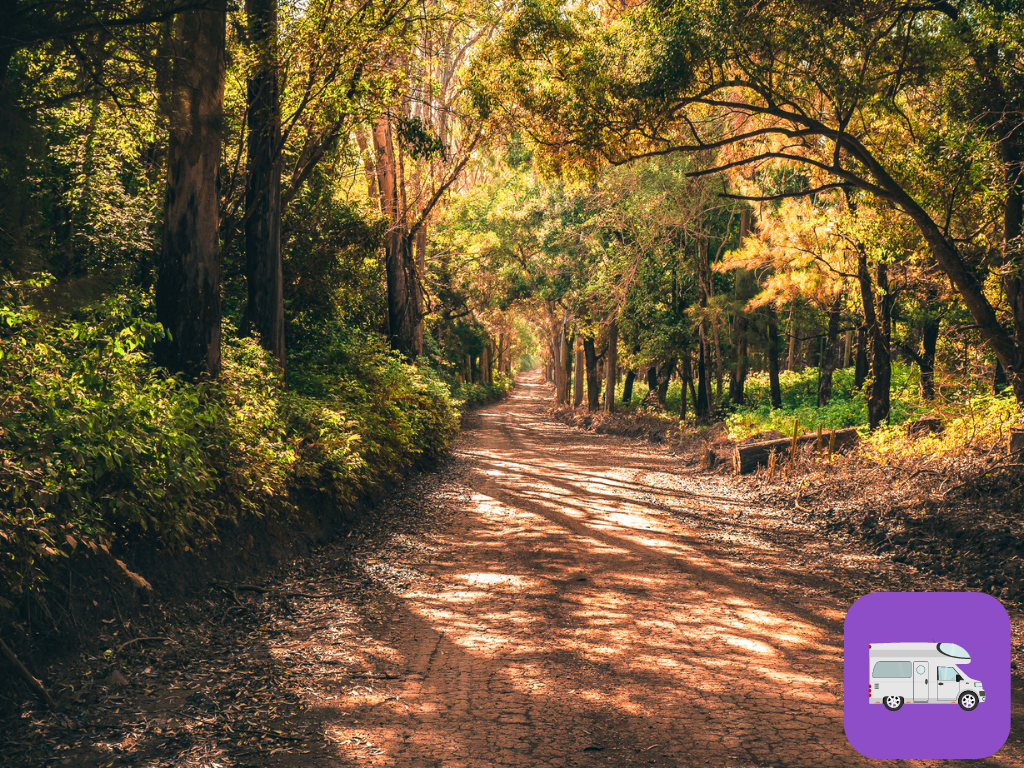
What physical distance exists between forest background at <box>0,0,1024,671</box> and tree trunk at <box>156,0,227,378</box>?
0.12 ft

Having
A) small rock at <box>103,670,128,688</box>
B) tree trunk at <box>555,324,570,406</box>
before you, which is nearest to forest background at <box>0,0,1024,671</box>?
small rock at <box>103,670,128,688</box>

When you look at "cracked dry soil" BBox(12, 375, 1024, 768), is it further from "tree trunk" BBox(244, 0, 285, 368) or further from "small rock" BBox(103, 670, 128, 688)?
"tree trunk" BBox(244, 0, 285, 368)

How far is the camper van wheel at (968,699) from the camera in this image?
11.2 feet

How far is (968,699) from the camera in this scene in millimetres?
3414

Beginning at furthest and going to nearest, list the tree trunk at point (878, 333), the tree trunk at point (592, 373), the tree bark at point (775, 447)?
the tree trunk at point (592, 373), the tree trunk at point (878, 333), the tree bark at point (775, 447)

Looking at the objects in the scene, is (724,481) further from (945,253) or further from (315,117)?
(315,117)

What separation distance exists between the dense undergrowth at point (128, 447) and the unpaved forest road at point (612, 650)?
1935 millimetres

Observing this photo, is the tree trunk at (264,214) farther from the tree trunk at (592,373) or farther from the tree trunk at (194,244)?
the tree trunk at (592,373)

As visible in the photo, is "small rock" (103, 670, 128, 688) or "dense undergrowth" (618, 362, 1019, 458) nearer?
"small rock" (103, 670, 128, 688)

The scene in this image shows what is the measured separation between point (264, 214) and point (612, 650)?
10519 millimetres

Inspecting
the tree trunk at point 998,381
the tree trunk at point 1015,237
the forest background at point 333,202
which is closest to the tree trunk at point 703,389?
the forest background at point 333,202

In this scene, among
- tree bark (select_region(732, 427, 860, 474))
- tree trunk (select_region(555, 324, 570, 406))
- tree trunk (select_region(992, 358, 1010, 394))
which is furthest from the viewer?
tree trunk (select_region(555, 324, 570, 406))

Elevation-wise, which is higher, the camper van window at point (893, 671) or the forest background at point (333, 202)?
the forest background at point (333, 202)

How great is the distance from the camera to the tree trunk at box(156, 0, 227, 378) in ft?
30.9
